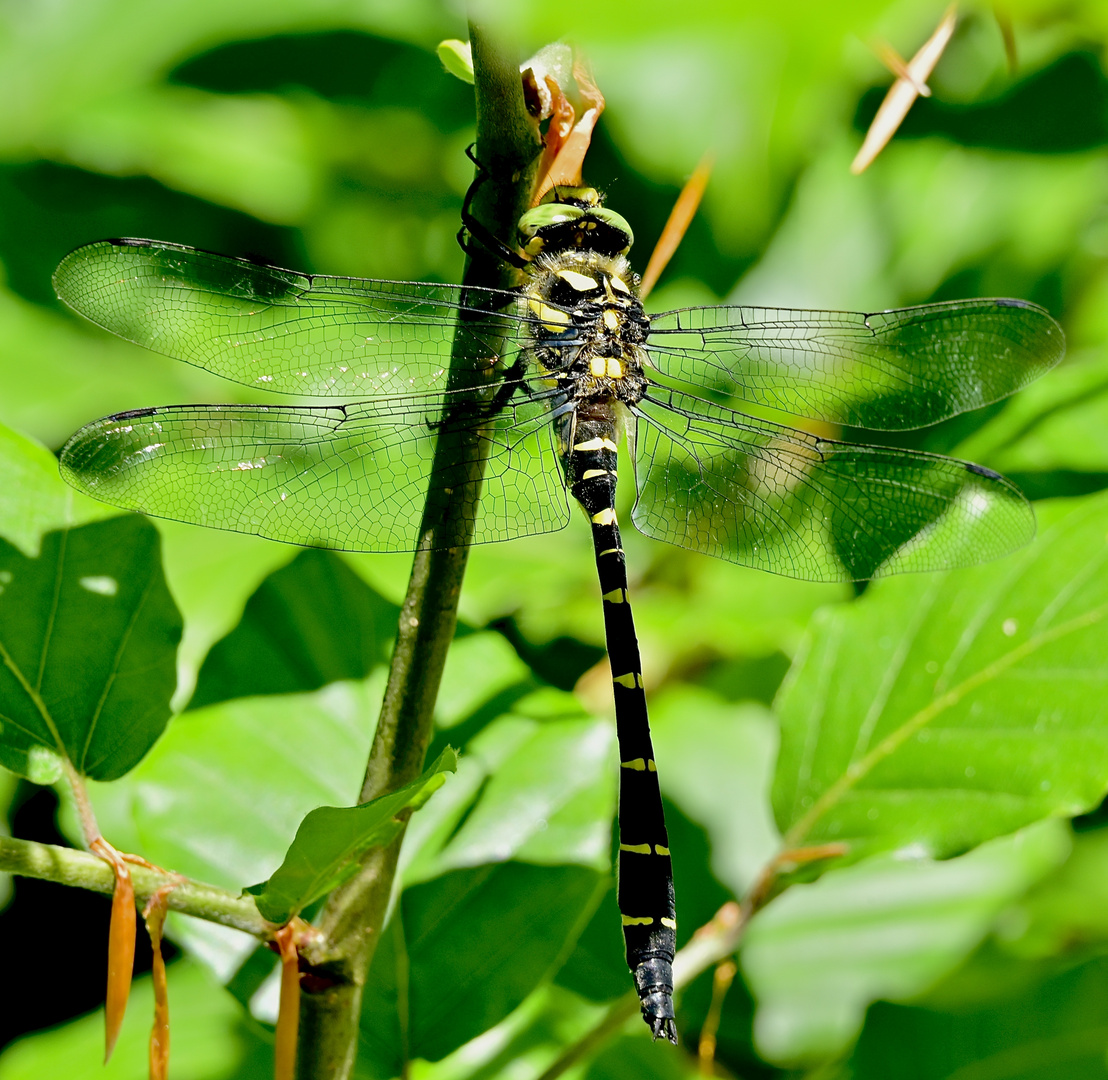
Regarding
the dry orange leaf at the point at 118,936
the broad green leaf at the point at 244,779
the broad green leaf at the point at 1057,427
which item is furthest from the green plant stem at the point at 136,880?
the broad green leaf at the point at 1057,427

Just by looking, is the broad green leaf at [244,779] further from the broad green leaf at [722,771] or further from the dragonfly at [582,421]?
the broad green leaf at [722,771]

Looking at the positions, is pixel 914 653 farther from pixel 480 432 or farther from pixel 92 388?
pixel 92 388

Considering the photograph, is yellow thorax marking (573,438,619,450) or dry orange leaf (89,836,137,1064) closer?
dry orange leaf (89,836,137,1064)

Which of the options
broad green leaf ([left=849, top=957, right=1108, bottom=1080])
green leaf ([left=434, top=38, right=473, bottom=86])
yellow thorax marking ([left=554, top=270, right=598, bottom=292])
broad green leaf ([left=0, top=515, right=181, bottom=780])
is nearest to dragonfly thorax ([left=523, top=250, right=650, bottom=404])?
yellow thorax marking ([left=554, top=270, right=598, bottom=292])

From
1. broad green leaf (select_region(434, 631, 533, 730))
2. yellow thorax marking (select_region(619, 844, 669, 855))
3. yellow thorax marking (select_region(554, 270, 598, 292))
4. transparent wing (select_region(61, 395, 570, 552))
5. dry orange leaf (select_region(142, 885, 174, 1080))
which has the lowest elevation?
dry orange leaf (select_region(142, 885, 174, 1080))

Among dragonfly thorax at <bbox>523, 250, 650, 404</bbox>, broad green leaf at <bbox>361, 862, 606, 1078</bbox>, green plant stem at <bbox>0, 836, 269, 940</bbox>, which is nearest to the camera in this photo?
green plant stem at <bbox>0, 836, 269, 940</bbox>

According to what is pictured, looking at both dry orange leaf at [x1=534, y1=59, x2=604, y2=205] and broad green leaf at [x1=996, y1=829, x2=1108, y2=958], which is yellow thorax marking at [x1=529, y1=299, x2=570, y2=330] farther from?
broad green leaf at [x1=996, y1=829, x2=1108, y2=958]

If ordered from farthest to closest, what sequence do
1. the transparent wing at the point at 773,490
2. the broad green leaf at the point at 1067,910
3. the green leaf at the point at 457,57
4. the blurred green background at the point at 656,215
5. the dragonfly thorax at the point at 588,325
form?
the broad green leaf at the point at 1067,910 → the blurred green background at the point at 656,215 → the transparent wing at the point at 773,490 → the dragonfly thorax at the point at 588,325 → the green leaf at the point at 457,57
